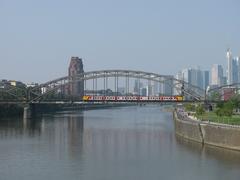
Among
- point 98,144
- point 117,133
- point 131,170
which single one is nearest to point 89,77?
point 117,133

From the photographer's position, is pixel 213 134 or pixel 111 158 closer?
pixel 111 158

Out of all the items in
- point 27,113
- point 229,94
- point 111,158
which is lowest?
point 111,158

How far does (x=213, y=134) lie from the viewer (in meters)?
49.9

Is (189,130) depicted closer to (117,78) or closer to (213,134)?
(213,134)

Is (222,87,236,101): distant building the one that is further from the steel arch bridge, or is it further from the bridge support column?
the bridge support column

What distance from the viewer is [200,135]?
53.0 metres

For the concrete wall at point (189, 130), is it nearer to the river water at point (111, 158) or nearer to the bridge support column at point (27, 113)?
the river water at point (111, 158)

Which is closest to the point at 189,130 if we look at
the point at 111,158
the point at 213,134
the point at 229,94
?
the point at 213,134

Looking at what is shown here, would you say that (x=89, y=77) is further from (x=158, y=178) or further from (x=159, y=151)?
(x=158, y=178)

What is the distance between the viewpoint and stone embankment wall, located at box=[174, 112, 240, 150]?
1807 inches

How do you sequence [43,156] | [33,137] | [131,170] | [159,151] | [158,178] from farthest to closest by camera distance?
[33,137], [159,151], [43,156], [131,170], [158,178]

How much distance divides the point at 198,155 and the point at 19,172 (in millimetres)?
15674

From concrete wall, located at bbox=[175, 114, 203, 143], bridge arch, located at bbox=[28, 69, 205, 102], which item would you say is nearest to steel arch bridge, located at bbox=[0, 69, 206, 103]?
bridge arch, located at bbox=[28, 69, 205, 102]

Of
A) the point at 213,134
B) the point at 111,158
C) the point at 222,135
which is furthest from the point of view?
the point at 213,134
